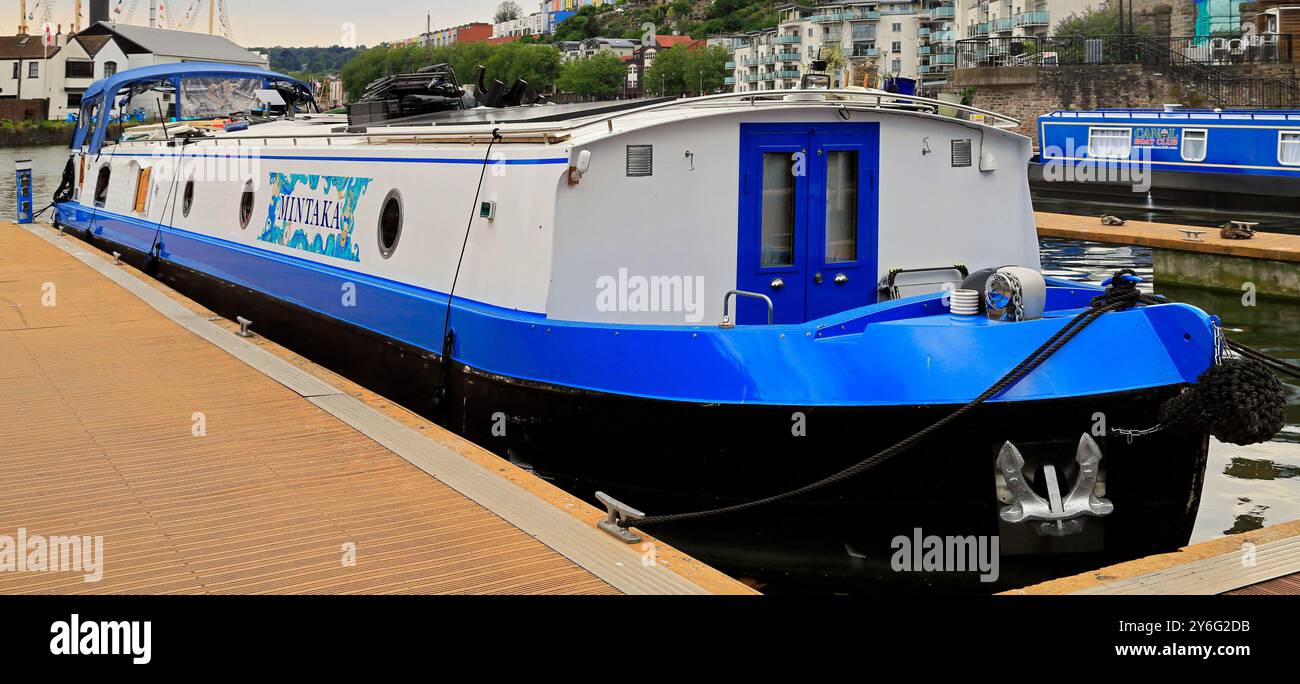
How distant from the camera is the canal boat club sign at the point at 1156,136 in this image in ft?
103

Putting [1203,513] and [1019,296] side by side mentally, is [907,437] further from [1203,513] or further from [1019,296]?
[1203,513]

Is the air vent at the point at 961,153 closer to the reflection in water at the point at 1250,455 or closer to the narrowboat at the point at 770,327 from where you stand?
the narrowboat at the point at 770,327

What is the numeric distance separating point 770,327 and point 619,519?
1.59 m

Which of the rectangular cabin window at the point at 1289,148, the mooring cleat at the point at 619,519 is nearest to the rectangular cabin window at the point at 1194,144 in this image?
the rectangular cabin window at the point at 1289,148

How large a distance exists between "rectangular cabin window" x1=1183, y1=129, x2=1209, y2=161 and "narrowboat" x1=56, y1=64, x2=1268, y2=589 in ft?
79.3

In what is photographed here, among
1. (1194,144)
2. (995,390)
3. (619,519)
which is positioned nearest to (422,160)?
(619,519)

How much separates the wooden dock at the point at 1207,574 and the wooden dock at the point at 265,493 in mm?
1495

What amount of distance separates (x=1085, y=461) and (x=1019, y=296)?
953 mm

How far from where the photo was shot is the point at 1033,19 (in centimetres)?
7738

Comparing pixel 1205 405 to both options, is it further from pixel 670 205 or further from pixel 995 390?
pixel 670 205

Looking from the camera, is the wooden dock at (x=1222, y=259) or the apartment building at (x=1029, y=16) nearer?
the wooden dock at (x=1222, y=259)

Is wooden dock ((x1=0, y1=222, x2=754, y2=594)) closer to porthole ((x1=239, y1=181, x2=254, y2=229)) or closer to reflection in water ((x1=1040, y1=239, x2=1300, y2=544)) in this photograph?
porthole ((x1=239, y1=181, x2=254, y2=229))
